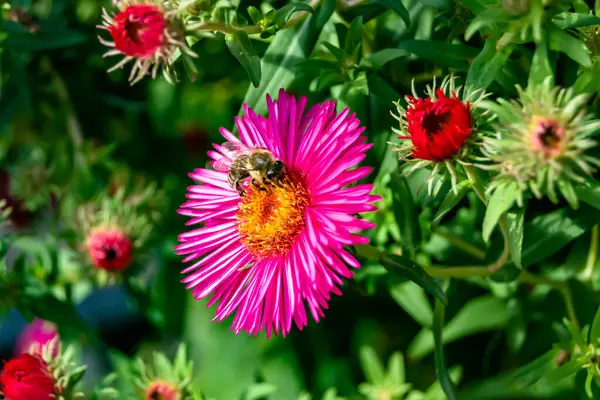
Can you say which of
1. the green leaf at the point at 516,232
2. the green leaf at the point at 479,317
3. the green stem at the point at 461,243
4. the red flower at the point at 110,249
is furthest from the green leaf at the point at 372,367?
the green leaf at the point at 516,232

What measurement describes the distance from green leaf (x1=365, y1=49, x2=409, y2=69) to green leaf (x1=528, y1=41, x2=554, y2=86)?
0.62 ft

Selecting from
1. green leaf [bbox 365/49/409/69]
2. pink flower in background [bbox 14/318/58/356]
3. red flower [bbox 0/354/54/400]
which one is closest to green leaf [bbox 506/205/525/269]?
green leaf [bbox 365/49/409/69]

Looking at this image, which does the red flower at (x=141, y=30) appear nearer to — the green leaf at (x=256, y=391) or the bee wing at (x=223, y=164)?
the bee wing at (x=223, y=164)

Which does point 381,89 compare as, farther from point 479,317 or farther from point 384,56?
point 479,317

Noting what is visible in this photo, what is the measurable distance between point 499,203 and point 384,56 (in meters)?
0.27

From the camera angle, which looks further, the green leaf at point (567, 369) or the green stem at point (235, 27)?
the green leaf at point (567, 369)

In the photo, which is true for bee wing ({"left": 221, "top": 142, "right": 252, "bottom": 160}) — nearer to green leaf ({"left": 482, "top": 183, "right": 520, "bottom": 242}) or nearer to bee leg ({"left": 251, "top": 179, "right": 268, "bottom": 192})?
bee leg ({"left": 251, "top": 179, "right": 268, "bottom": 192})

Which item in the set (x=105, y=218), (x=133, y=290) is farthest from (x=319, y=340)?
(x=105, y=218)

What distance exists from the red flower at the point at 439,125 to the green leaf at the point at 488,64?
0.05m

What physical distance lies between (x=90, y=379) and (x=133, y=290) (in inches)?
28.5

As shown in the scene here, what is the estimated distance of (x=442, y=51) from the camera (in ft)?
2.86

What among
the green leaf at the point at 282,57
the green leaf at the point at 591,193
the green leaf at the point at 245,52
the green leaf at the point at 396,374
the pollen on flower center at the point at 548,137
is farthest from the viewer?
the green leaf at the point at 396,374

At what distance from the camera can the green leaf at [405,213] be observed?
96 cm

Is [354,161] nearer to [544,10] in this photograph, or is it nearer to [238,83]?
[544,10]
